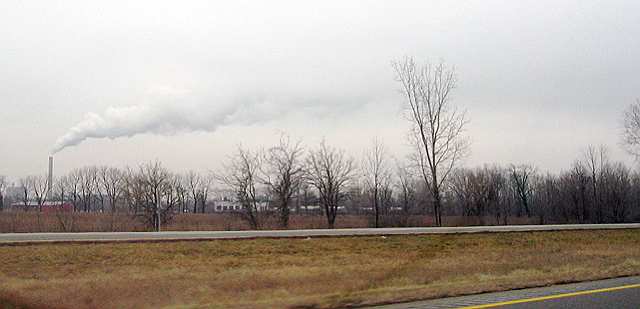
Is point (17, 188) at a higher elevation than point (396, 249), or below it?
higher

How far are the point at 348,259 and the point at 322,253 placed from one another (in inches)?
92.9

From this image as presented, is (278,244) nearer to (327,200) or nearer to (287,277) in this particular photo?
(287,277)

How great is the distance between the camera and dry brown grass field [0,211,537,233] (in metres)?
40.2

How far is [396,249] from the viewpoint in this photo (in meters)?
25.5

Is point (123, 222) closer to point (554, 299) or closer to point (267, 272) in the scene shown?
point (267, 272)

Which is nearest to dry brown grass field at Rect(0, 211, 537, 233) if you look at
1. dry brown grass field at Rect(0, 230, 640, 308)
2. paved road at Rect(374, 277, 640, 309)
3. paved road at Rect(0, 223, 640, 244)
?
paved road at Rect(0, 223, 640, 244)

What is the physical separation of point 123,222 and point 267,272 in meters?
34.7

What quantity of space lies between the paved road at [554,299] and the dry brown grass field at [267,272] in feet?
2.08

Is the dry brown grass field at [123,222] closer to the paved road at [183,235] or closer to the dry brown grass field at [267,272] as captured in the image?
the paved road at [183,235]

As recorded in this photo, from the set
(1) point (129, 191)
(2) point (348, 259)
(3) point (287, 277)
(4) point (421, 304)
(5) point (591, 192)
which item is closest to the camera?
(4) point (421, 304)

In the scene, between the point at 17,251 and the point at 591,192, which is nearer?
the point at 17,251

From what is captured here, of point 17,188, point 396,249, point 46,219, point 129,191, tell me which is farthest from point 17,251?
point 17,188

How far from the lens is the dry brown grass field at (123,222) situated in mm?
40250

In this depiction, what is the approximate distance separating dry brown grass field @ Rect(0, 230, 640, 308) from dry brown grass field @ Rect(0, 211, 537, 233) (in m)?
Answer: 19.0
